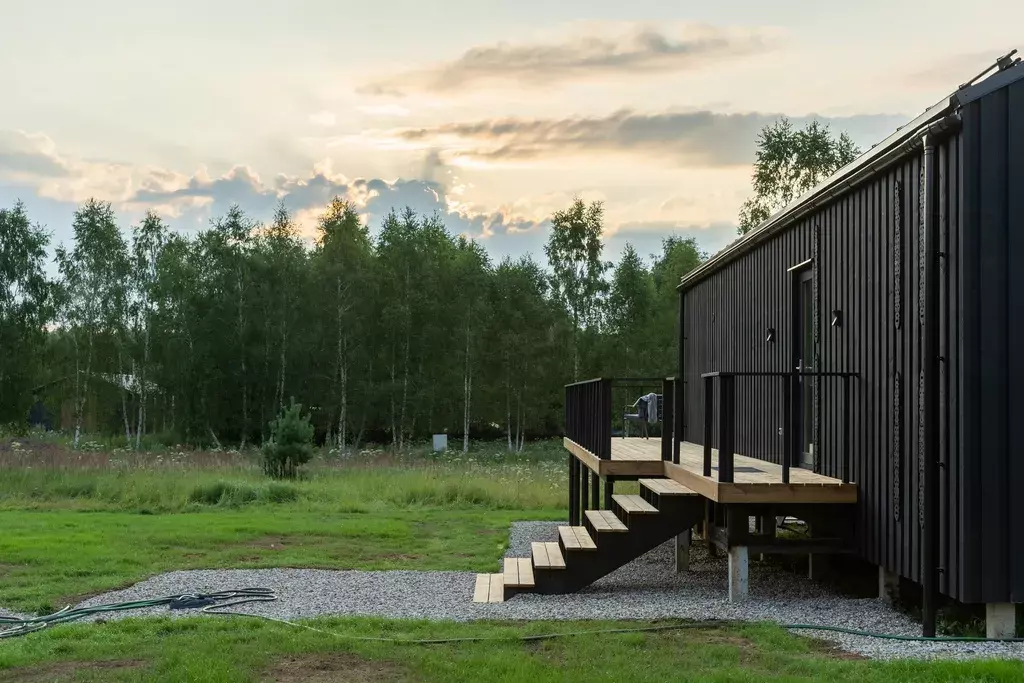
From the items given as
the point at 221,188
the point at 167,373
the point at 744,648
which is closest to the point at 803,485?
the point at 744,648

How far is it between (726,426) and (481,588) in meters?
2.59

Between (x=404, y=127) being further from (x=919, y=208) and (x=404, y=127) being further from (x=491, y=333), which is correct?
(x=919, y=208)

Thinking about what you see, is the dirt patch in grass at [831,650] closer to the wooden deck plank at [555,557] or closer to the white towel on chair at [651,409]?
the wooden deck plank at [555,557]

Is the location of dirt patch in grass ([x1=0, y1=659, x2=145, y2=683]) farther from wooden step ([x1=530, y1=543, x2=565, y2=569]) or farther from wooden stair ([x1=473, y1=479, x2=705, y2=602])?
wooden step ([x1=530, y1=543, x2=565, y2=569])

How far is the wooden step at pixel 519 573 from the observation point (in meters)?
8.20

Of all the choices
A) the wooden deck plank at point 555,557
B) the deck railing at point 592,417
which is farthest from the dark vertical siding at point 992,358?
the deck railing at point 592,417

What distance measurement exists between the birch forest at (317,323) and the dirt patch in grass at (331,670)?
23.9 meters

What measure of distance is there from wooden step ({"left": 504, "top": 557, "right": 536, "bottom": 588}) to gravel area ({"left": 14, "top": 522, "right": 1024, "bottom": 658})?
0.10 metres

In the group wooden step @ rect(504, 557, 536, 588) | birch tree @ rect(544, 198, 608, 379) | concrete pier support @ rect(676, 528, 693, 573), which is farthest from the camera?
birch tree @ rect(544, 198, 608, 379)

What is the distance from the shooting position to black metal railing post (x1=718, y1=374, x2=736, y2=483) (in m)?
7.39

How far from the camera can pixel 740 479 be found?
25.7ft

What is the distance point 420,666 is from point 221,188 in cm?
5094

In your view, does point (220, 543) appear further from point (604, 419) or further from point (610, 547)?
point (610, 547)

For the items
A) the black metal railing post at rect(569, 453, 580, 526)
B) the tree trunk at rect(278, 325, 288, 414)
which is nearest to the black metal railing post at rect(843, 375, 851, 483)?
the black metal railing post at rect(569, 453, 580, 526)
